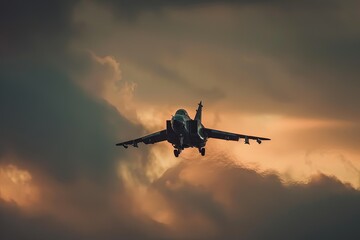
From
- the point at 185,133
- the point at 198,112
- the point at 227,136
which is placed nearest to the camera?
the point at 185,133

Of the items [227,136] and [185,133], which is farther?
[227,136]

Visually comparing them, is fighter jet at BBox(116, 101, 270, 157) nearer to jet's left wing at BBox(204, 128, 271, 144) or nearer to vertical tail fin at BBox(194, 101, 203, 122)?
jet's left wing at BBox(204, 128, 271, 144)

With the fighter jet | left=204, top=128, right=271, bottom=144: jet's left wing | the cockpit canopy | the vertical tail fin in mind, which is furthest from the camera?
the vertical tail fin

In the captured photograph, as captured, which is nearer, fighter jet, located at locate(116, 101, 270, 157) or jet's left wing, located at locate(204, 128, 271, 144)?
fighter jet, located at locate(116, 101, 270, 157)

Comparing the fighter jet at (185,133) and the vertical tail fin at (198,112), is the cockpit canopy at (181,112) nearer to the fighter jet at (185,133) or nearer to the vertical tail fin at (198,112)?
the fighter jet at (185,133)

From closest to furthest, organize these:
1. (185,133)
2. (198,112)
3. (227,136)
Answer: (185,133)
(227,136)
(198,112)

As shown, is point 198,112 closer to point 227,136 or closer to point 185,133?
point 227,136

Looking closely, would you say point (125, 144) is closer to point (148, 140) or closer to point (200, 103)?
point (148, 140)

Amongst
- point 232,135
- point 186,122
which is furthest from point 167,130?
point 232,135

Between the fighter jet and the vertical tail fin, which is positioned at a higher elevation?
the vertical tail fin

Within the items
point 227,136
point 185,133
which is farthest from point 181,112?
point 227,136

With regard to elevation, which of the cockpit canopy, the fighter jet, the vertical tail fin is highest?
the vertical tail fin

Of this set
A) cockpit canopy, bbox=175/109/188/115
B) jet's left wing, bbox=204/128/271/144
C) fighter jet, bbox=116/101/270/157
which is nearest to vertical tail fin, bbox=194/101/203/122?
fighter jet, bbox=116/101/270/157

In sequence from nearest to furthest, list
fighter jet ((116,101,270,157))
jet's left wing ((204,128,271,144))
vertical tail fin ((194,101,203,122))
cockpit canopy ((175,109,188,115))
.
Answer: fighter jet ((116,101,270,157)), cockpit canopy ((175,109,188,115)), jet's left wing ((204,128,271,144)), vertical tail fin ((194,101,203,122))
